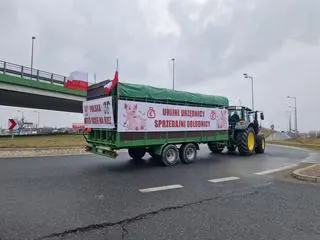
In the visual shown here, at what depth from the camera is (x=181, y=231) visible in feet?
18.1

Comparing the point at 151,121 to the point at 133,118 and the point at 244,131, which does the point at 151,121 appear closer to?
the point at 133,118

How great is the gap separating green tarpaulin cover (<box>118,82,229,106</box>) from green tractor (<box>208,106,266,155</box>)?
2.84 meters

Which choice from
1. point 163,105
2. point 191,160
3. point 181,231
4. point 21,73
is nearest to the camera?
point 181,231

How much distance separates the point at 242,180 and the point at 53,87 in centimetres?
3678

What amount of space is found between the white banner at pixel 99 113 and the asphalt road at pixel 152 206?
75.3 inches

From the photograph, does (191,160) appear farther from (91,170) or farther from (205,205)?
(205,205)

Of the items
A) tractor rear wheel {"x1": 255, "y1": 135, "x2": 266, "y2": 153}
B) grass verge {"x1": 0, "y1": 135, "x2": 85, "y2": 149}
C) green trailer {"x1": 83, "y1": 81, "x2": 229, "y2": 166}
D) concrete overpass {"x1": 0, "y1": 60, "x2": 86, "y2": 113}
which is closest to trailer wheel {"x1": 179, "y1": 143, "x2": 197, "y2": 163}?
green trailer {"x1": 83, "y1": 81, "x2": 229, "y2": 166}

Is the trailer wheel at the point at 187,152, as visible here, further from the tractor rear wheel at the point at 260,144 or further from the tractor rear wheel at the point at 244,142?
the tractor rear wheel at the point at 260,144

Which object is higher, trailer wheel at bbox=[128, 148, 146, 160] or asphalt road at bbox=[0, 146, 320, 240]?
trailer wheel at bbox=[128, 148, 146, 160]

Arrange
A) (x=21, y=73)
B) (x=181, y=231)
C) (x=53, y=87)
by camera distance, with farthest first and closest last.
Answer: (x=53, y=87) → (x=21, y=73) → (x=181, y=231)

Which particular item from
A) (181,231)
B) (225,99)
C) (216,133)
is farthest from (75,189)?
(225,99)

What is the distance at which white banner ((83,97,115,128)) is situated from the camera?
39.8 ft

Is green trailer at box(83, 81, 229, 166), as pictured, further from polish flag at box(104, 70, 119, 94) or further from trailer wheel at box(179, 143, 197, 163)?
polish flag at box(104, 70, 119, 94)

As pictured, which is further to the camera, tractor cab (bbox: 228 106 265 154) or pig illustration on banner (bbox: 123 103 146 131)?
tractor cab (bbox: 228 106 265 154)
